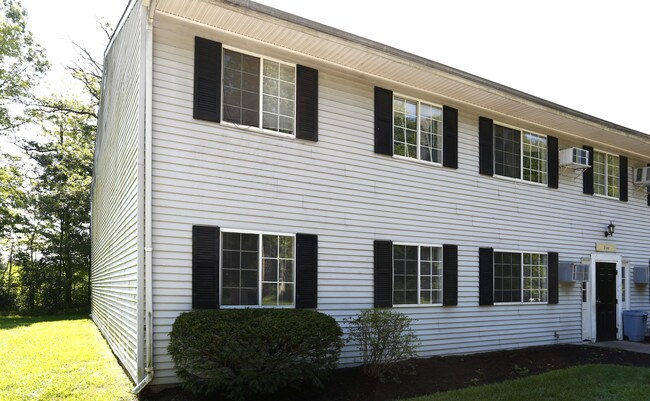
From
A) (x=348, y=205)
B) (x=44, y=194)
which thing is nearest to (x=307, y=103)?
(x=348, y=205)

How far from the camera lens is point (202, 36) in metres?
6.98

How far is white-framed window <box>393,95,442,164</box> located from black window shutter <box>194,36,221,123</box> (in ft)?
11.7

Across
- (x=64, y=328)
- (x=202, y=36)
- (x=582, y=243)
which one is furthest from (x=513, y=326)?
(x=64, y=328)

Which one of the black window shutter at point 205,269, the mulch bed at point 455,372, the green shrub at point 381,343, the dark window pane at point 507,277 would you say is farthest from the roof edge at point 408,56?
the mulch bed at point 455,372

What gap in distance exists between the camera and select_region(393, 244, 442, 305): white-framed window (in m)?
8.87

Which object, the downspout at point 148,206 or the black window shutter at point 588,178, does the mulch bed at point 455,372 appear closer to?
the downspout at point 148,206

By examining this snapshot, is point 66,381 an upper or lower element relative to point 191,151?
lower

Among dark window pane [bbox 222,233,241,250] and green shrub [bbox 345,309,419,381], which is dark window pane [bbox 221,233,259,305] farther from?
green shrub [bbox 345,309,419,381]

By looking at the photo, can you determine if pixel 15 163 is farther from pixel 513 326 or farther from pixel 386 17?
pixel 513 326

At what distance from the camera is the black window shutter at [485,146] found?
10.3 metres

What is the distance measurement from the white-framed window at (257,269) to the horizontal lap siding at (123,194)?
125cm

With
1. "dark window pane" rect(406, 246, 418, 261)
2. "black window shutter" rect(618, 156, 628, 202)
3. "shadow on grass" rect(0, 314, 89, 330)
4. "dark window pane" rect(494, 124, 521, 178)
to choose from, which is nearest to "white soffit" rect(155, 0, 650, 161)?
"dark window pane" rect(494, 124, 521, 178)

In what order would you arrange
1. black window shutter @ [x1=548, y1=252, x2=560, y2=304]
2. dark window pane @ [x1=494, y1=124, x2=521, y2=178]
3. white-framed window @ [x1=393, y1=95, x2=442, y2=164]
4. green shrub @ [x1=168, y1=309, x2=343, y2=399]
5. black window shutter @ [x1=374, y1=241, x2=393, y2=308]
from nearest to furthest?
green shrub @ [x1=168, y1=309, x2=343, y2=399]
black window shutter @ [x1=374, y1=241, x2=393, y2=308]
white-framed window @ [x1=393, y1=95, x2=442, y2=164]
dark window pane @ [x1=494, y1=124, x2=521, y2=178]
black window shutter @ [x1=548, y1=252, x2=560, y2=304]

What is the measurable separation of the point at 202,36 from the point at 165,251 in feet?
10.3
